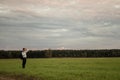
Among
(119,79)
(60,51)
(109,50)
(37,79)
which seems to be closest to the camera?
(119,79)

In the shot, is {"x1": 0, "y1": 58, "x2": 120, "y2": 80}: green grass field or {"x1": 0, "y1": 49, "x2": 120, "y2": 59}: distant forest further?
{"x1": 0, "y1": 49, "x2": 120, "y2": 59}: distant forest

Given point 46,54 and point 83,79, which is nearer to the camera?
point 83,79

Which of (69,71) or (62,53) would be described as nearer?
(69,71)

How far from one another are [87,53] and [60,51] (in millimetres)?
9111

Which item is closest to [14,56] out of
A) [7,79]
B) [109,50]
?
[109,50]

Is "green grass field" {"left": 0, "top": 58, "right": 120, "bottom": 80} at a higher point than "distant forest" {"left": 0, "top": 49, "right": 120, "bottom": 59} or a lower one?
lower

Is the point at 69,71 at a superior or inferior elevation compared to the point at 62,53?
inferior

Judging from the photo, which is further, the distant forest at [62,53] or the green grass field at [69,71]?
the distant forest at [62,53]

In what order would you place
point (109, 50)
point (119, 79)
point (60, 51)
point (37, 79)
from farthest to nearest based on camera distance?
point (60, 51) → point (109, 50) → point (37, 79) → point (119, 79)

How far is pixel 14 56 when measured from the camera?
281ft

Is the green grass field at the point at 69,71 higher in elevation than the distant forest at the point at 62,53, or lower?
lower

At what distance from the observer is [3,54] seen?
276 ft

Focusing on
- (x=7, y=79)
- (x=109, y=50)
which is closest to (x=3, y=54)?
(x=109, y=50)

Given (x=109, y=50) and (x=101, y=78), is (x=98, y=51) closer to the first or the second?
(x=109, y=50)
